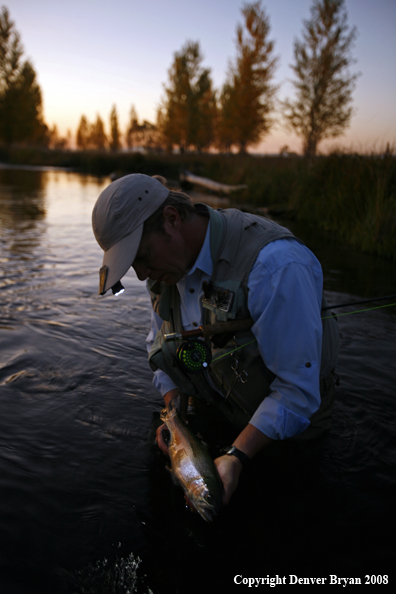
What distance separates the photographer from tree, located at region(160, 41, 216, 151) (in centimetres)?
4206

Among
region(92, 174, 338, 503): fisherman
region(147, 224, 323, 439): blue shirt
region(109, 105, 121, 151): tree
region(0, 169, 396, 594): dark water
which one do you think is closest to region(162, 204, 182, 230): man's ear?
region(92, 174, 338, 503): fisherman

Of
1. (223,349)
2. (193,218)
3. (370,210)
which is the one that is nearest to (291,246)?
(193,218)

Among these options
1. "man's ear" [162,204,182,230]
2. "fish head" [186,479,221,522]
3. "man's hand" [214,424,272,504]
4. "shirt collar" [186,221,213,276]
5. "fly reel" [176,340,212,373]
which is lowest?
"fish head" [186,479,221,522]

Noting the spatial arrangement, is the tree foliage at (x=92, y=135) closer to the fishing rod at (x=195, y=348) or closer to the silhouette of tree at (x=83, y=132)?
the silhouette of tree at (x=83, y=132)

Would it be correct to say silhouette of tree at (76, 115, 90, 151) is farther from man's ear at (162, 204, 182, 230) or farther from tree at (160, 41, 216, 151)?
man's ear at (162, 204, 182, 230)

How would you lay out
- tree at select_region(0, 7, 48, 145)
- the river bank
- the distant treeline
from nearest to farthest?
the river bank
the distant treeline
tree at select_region(0, 7, 48, 145)

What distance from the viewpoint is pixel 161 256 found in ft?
6.88

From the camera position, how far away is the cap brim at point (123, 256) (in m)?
2.00

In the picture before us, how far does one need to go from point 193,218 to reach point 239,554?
1.71 metres

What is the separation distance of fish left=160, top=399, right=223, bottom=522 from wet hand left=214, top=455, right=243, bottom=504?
0.02m

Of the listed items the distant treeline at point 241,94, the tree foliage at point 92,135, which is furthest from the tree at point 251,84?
the tree foliage at point 92,135

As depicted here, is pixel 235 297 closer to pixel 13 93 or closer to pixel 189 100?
pixel 189 100

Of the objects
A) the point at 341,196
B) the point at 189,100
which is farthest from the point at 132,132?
the point at 341,196

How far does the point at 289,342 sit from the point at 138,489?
138 cm
